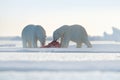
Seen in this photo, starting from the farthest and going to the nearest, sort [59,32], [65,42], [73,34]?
1. [59,32]
2. [73,34]
3. [65,42]

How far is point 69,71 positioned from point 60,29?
13.6 metres

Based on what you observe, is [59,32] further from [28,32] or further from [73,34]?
[28,32]

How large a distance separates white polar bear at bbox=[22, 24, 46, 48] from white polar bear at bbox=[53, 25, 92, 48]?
3.20 ft

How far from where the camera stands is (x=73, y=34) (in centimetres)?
2080

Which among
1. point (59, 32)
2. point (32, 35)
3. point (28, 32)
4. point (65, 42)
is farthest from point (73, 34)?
point (28, 32)

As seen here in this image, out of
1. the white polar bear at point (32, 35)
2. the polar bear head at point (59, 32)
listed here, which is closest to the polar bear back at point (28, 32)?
the white polar bear at point (32, 35)

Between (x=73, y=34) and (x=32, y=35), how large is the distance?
2.60 meters

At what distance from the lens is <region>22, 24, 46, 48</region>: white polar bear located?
21797mm

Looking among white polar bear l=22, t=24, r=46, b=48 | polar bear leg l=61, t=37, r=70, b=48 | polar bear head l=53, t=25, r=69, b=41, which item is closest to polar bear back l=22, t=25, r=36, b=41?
white polar bear l=22, t=24, r=46, b=48

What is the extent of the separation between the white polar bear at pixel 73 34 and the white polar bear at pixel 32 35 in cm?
97

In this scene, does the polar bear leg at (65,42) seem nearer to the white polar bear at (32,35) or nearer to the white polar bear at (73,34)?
the white polar bear at (73,34)

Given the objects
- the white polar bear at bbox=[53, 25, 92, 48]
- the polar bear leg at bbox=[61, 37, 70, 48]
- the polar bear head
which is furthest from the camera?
the polar bear head

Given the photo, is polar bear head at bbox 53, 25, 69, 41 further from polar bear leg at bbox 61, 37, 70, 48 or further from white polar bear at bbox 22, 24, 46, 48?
white polar bear at bbox 22, 24, 46, 48
